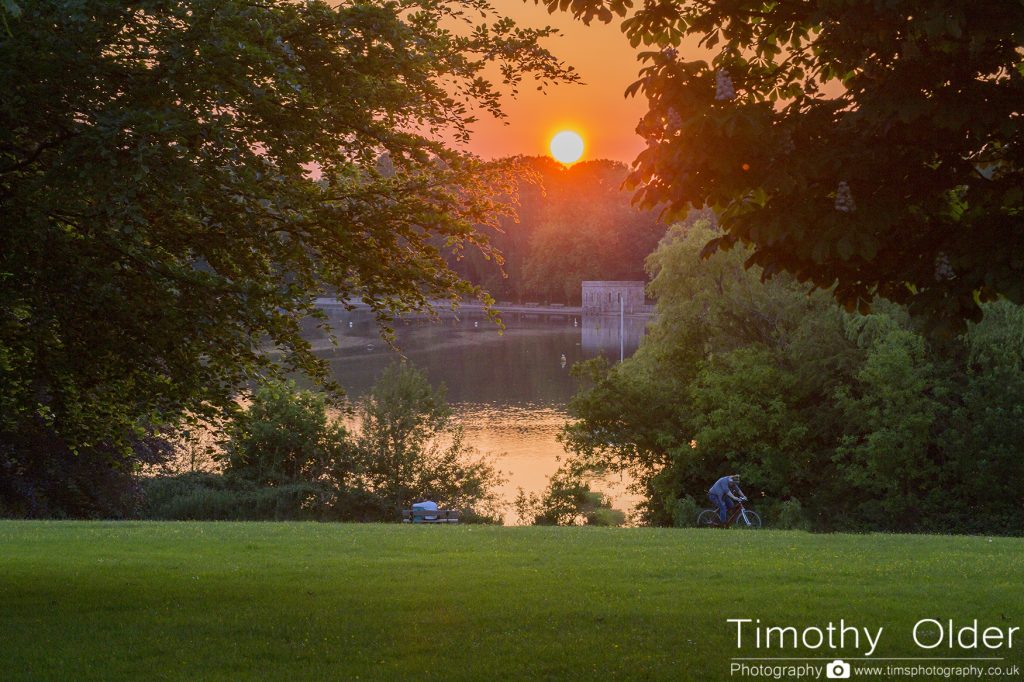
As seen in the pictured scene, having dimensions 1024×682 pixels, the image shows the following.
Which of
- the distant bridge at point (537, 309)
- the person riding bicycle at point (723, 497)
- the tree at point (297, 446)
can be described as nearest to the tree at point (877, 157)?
the person riding bicycle at point (723, 497)

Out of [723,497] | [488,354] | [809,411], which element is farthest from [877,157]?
[488,354]

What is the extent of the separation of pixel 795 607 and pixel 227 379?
5.07 m

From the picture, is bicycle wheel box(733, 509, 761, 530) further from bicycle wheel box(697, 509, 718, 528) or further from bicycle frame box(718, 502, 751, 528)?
bicycle wheel box(697, 509, 718, 528)

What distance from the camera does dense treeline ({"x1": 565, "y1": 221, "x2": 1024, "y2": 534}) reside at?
30172mm

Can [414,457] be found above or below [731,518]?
above

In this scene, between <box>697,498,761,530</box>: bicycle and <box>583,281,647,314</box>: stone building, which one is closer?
<box>697,498,761,530</box>: bicycle

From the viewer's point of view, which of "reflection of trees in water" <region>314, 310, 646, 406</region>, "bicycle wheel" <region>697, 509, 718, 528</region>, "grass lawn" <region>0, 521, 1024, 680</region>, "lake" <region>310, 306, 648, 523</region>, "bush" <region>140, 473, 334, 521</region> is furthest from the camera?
"reflection of trees in water" <region>314, 310, 646, 406</region>

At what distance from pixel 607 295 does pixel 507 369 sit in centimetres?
5061

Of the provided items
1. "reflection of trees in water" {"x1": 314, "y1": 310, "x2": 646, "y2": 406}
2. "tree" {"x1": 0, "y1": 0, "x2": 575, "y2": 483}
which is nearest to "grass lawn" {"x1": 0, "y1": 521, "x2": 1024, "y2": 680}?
"tree" {"x1": 0, "y1": 0, "x2": 575, "y2": 483}

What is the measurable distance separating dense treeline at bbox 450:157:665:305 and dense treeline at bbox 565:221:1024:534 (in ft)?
258

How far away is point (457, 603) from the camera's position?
28.8 ft

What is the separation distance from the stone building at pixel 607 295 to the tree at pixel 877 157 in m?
107

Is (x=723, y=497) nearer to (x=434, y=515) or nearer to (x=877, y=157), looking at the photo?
(x=434, y=515)

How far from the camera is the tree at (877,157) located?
5934 millimetres
